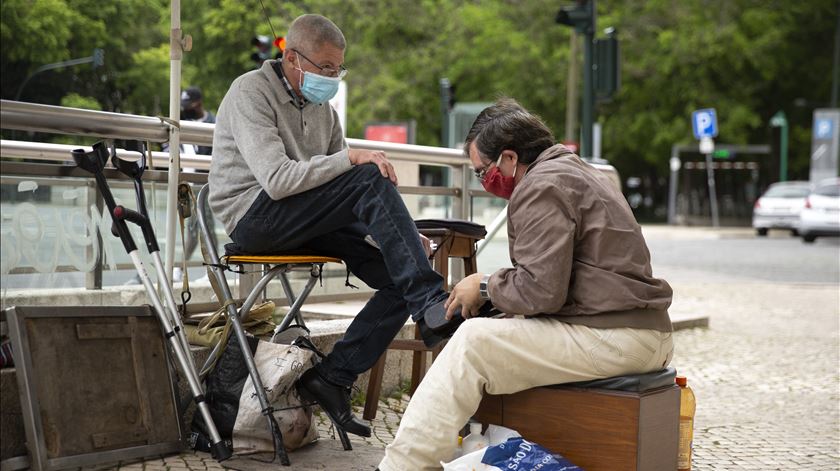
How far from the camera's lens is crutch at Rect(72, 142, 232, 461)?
4.22 meters

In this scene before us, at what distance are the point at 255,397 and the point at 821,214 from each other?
24.9 metres

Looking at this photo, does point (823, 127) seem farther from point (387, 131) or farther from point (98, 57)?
point (98, 57)

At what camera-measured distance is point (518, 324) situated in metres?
3.66

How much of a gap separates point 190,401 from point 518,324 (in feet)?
5.56

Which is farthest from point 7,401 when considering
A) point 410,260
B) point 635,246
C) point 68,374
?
point 635,246

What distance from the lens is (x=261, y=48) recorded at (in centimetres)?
1221

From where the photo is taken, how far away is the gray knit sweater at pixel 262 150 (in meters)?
4.28

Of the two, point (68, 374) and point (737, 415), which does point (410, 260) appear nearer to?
point (68, 374)

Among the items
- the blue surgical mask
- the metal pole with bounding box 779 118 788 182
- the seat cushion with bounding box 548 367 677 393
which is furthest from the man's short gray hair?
the metal pole with bounding box 779 118 788 182

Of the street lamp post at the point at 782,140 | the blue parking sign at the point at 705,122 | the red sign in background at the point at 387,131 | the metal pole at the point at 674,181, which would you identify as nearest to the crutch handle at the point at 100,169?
the red sign in background at the point at 387,131

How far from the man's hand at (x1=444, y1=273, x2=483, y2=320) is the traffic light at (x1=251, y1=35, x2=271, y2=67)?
27.1 feet

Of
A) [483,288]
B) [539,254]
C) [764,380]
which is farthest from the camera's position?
[764,380]

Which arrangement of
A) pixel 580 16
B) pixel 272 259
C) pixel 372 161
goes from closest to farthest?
pixel 372 161 < pixel 272 259 < pixel 580 16

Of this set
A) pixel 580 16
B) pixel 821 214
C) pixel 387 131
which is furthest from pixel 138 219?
pixel 821 214
